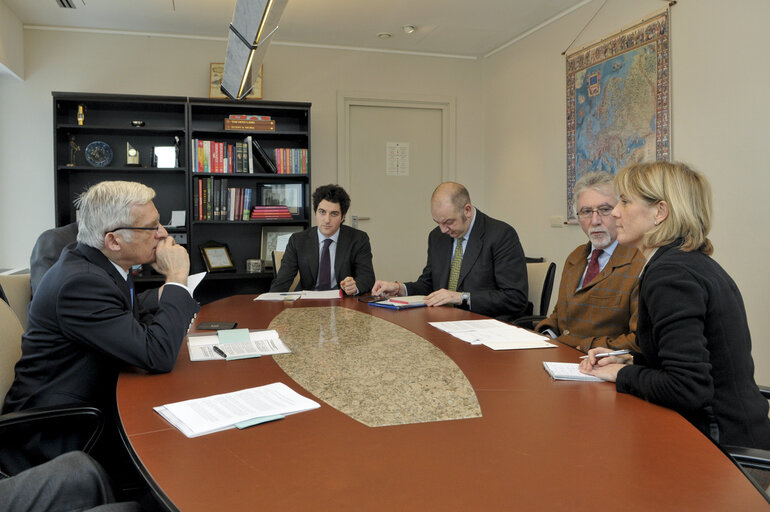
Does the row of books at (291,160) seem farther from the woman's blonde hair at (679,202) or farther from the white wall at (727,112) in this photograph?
the woman's blonde hair at (679,202)

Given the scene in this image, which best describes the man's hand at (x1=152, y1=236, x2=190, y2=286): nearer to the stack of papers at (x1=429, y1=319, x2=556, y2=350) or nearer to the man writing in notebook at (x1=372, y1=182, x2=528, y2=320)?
the stack of papers at (x1=429, y1=319, x2=556, y2=350)

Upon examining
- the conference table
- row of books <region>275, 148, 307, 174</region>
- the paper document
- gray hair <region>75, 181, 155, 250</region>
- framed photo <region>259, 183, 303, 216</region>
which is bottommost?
the conference table

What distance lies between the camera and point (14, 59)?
15.2 feet

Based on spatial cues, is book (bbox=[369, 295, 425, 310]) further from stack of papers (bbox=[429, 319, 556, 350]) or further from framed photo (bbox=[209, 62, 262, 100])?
framed photo (bbox=[209, 62, 262, 100])

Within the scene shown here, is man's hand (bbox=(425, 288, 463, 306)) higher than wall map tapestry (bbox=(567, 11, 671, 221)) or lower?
lower

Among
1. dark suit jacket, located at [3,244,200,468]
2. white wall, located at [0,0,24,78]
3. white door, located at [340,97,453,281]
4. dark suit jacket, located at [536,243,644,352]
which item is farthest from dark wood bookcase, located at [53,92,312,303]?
dark suit jacket, located at [536,243,644,352]

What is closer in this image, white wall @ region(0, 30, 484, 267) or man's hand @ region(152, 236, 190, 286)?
man's hand @ region(152, 236, 190, 286)

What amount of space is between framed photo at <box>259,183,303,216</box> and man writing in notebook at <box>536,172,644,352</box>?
3.20m

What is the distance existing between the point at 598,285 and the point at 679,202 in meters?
0.80

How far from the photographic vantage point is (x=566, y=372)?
1559 millimetres

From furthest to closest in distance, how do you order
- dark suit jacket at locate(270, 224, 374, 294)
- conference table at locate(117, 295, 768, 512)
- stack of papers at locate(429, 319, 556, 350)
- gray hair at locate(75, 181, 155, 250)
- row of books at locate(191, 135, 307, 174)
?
1. row of books at locate(191, 135, 307, 174)
2. dark suit jacket at locate(270, 224, 374, 294)
3. stack of papers at locate(429, 319, 556, 350)
4. gray hair at locate(75, 181, 155, 250)
5. conference table at locate(117, 295, 768, 512)

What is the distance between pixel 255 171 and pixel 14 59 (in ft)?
6.70

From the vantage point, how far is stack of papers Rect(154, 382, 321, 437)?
1202mm

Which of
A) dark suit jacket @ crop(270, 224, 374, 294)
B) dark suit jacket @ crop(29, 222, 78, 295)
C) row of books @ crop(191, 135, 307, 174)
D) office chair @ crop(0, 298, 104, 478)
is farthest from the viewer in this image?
row of books @ crop(191, 135, 307, 174)
